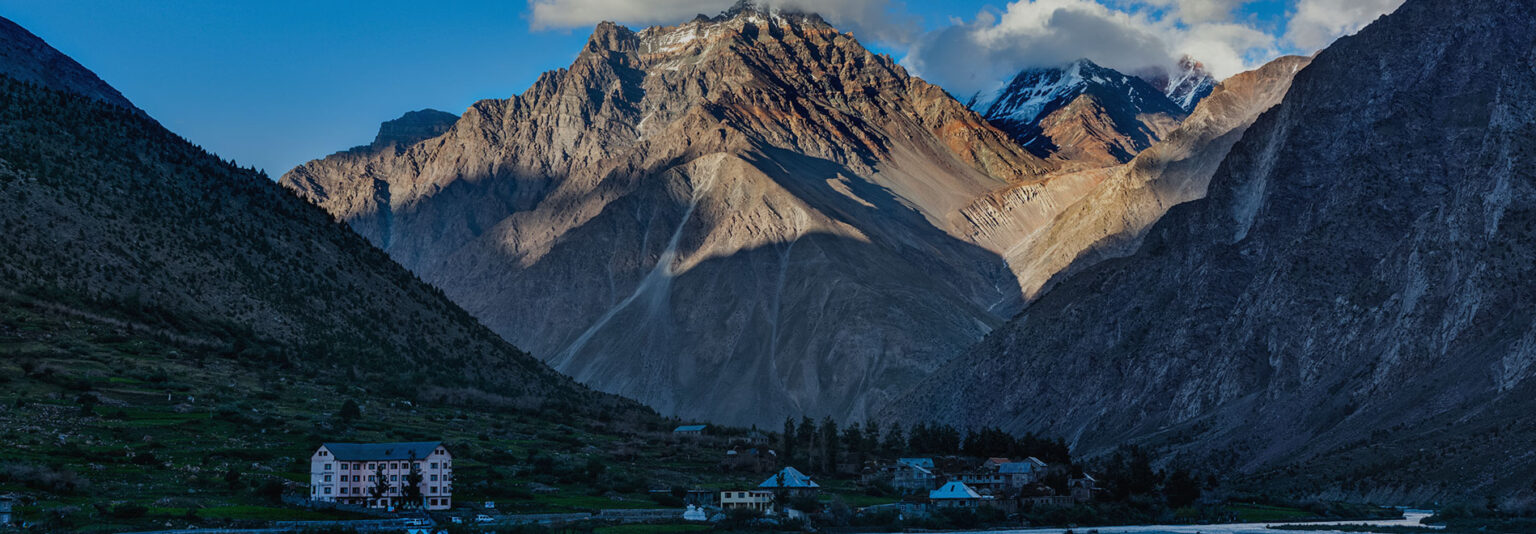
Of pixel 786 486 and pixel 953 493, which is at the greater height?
pixel 786 486

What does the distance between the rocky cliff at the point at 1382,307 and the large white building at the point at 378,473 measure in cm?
7160

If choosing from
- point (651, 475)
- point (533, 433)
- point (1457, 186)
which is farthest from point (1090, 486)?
point (1457, 186)

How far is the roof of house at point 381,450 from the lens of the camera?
83188 millimetres

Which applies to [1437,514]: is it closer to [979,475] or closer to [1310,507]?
[1310,507]

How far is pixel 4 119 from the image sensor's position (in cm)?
12400

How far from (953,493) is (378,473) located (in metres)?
42.6

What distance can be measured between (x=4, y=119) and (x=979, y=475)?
82841mm

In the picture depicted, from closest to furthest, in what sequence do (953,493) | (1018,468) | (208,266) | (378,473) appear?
(378,473) → (953,493) → (1018,468) → (208,266)

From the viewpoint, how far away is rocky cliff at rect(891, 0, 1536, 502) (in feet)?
417

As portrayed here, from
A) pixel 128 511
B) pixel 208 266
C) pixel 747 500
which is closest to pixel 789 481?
pixel 747 500

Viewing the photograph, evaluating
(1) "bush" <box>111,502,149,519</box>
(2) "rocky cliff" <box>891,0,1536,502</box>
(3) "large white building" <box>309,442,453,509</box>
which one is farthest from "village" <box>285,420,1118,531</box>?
(2) "rocky cliff" <box>891,0,1536,502</box>

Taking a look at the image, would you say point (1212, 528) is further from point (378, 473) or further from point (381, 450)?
point (378, 473)

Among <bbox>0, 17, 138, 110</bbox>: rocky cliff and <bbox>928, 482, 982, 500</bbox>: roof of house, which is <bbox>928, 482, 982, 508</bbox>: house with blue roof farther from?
<bbox>0, 17, 138, 110</bbox>: rocky cliff

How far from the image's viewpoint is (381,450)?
8506cm
